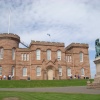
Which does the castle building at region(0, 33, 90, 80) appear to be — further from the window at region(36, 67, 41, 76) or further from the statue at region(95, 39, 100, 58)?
the statue at region(95, 39, 100, 58)

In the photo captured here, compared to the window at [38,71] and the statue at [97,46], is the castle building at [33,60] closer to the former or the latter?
Result: the window at [38,71]

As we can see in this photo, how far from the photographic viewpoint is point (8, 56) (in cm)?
4878

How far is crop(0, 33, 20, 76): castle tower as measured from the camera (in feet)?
158

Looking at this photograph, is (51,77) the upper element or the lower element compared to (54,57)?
lower

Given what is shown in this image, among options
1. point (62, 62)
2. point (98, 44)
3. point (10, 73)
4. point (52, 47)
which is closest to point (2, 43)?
point (10, 73)

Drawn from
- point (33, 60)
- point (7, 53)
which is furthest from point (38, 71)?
point (7, 53)

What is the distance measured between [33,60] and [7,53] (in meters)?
6.41

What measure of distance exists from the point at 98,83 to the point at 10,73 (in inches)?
1180

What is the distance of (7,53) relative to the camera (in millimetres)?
48781

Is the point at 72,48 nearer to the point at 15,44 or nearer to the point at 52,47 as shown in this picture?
the point at 52,47

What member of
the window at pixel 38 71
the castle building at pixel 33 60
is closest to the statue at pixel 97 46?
the castle building at pixel 33 60

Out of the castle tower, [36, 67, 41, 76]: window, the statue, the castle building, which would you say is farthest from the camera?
[36, 67, 41, 76]: window

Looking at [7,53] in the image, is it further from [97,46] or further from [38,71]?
[97,46]

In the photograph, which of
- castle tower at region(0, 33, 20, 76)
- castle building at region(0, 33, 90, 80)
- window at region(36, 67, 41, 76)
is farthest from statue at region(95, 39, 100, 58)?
castle tower at region(0, 33, 20, 76)
